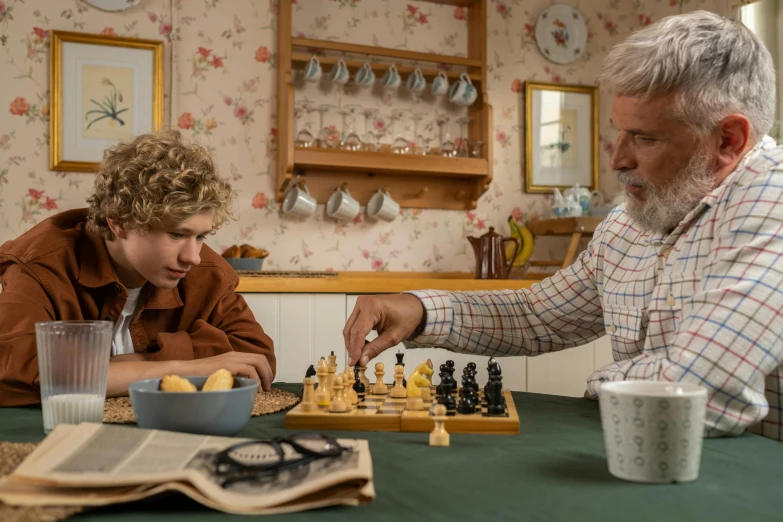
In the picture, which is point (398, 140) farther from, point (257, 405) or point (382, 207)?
point (257, 405)

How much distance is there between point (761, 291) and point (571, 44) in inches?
124

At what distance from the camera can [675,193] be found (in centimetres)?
139

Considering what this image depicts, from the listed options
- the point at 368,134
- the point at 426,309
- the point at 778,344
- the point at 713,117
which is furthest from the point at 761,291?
the point at 368,134

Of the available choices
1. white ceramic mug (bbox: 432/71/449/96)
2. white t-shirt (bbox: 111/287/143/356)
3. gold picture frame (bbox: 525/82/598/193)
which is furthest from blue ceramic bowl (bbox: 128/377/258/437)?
gold picture frame (bbox: 525/82/598/193)

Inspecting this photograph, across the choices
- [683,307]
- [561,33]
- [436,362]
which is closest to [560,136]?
[561,33]

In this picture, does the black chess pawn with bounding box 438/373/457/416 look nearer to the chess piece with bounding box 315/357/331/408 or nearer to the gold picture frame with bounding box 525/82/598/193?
the chess piece with bounding box 315/357/331/408

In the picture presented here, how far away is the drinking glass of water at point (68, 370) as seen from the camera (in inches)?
39.5

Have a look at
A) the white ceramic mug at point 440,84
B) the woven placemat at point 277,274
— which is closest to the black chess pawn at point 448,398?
the woven placemat at point 277,274

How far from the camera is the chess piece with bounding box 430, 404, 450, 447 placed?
3.09 feet

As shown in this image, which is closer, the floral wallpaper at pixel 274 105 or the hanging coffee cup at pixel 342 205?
the floral wallpaper at pixel 274 105

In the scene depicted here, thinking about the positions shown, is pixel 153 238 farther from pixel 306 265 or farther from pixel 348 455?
pixel 306 265

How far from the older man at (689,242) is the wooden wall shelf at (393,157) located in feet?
5.86

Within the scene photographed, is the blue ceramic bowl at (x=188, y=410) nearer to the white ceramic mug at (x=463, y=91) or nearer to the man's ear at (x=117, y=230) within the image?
the man's ear at (x=117, y=230)

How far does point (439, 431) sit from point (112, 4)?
296 centimetres
